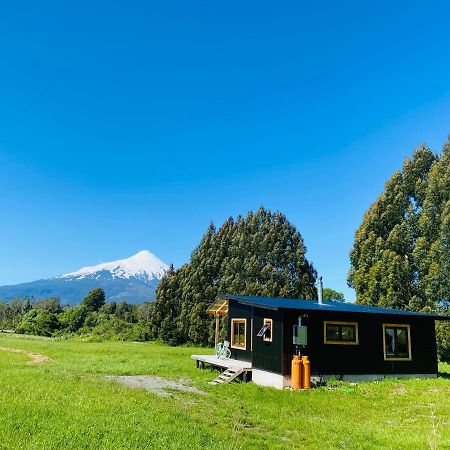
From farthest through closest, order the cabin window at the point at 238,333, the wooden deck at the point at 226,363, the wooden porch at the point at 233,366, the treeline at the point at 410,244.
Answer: the treeline at the point at 410,244, the cabin window at the point at 238,333, the wooden deck at the point at 226,363, the wooden porch at the point at 233,366

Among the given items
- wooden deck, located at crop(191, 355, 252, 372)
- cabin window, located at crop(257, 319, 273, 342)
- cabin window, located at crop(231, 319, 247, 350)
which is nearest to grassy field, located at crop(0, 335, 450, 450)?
wooden deck, located at crop(191, 355, 252, 372)

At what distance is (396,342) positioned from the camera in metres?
21.1

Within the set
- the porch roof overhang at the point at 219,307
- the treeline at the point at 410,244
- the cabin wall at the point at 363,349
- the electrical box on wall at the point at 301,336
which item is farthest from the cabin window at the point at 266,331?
A: the treeline at the point at 410,244

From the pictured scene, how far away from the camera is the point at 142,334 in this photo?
49.9 metres

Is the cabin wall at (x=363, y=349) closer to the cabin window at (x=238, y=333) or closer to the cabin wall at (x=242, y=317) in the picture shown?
the cabin wall at (x=242, y=317)

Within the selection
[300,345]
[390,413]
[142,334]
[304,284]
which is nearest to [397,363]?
[300,345]

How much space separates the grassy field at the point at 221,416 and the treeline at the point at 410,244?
1540 centimetres

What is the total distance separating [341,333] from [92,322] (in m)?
45.8

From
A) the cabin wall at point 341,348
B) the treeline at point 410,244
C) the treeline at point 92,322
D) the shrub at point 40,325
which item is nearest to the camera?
the cabin wall at point 341,348

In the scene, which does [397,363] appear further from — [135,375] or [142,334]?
[142,334]

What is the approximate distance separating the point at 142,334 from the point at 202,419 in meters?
40.3

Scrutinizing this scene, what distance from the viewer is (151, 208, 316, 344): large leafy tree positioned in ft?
146

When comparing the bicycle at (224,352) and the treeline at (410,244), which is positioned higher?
the treeline at (410,244)

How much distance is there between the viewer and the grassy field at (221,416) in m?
8.80
